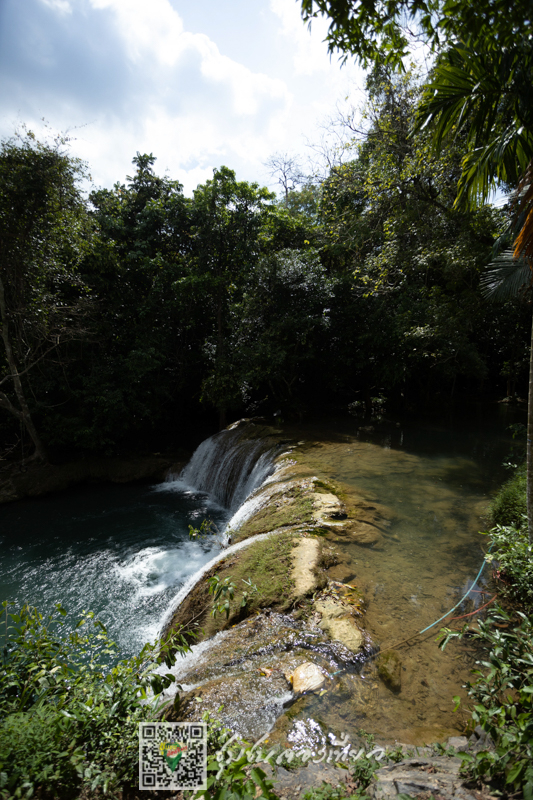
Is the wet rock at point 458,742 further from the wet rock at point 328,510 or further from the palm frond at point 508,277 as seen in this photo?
the palm frond at point 508,277

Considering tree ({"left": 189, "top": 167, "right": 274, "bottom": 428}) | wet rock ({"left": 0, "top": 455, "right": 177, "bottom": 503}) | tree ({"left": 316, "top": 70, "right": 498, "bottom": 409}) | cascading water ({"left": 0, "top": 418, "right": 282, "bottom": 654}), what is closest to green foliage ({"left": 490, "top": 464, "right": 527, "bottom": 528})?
cascading water ({"left": 0, "top": 418, "right": 282, "bottom": 654})

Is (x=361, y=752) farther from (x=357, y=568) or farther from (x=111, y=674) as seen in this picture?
(x=357, y=568)

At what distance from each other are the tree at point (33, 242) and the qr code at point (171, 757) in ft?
33.2

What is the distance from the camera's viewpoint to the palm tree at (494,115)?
10.8ft

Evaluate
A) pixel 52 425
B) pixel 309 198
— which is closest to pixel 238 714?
pixel 52 425

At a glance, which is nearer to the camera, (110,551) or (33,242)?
(110,551)

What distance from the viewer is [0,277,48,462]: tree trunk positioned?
9.77 m

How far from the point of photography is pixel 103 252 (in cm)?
1212

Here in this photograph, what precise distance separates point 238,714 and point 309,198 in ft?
64.9

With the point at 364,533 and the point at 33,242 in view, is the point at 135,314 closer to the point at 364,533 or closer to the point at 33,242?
the point at 33,242

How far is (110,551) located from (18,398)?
6.17m

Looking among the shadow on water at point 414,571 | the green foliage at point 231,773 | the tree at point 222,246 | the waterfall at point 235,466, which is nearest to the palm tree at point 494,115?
the shadow on water at point 414,571

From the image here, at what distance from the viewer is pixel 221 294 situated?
13773 mm

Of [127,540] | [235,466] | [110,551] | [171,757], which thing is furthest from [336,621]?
[235,466]
